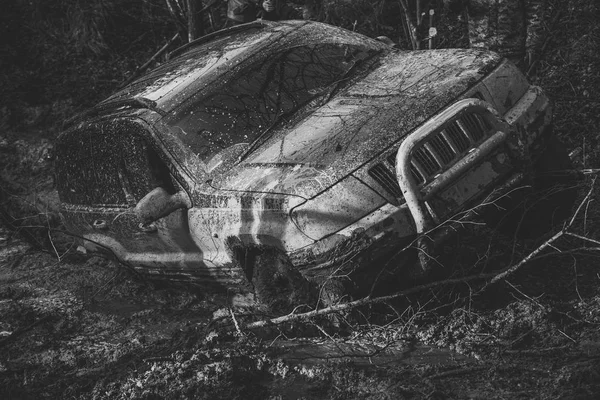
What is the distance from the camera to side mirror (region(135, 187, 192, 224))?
214 inches

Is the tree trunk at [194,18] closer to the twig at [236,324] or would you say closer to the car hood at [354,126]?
the car hood at [354,126]

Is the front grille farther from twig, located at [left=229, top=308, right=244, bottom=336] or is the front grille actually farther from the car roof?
the car roof

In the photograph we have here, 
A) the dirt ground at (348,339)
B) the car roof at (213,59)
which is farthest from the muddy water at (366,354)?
the car roof at (213,59)

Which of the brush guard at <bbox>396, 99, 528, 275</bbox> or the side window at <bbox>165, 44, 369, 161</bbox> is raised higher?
the side window at <bbox>165, 44, 369, 161</bbox>

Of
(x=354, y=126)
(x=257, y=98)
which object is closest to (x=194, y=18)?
(x=257, y=98)

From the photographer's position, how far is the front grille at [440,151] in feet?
15.7

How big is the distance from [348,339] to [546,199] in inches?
73.4

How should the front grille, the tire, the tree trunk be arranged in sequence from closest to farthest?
1. the front grille
2. the tire
3. the tree trunk

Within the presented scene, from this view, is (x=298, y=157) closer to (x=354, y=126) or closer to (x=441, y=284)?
(x=354, y=126)

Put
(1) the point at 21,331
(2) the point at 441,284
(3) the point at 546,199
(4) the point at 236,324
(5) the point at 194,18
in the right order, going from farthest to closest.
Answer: (5) the point at 194,18 < (1) the point at 21,331 < (3) the point at 546,199 < (4) the point at 236,324 < (2) the point at 441,284

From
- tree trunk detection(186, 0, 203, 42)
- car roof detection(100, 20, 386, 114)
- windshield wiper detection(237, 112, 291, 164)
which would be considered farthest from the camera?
tree trunk detection(186, 0, 203, 42)

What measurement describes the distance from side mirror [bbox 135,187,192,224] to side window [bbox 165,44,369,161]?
0.34 meters

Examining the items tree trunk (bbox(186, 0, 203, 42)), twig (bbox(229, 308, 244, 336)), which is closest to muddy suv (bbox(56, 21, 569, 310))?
twig (bbox(229, 308, 244, 336))

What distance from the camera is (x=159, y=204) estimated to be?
5.46 metres
